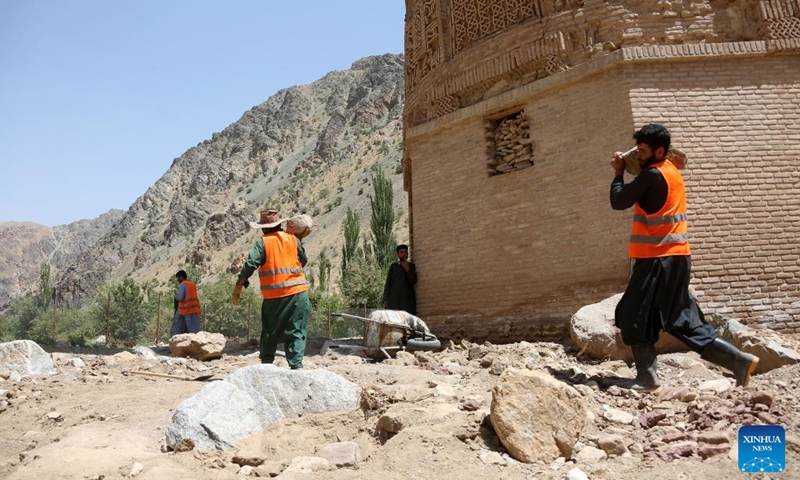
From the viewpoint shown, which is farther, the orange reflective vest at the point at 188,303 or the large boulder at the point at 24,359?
the orange reflective vest at the point at 188,303

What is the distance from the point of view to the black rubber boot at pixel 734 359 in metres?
3.75

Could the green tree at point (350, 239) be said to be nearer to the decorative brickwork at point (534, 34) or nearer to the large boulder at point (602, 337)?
the decorative brickwork at point (534, 34)

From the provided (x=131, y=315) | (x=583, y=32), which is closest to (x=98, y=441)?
(x=583, y=32)

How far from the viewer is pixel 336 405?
13.7ft

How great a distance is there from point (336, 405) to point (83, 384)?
346 centimetres

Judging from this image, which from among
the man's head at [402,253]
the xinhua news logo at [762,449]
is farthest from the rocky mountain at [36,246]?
the xinhua news logo at [762,449]

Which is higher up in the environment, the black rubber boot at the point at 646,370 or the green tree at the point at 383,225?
the green tree at the point at 383,225

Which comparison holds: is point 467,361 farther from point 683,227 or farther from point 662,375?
point 683,227

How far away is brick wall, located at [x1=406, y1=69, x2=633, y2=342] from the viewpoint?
7.61 meters

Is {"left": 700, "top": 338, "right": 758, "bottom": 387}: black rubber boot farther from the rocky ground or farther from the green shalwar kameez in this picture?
the green shalwar kameez

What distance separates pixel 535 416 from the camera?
10.4ft

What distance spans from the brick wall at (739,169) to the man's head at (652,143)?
3251mm

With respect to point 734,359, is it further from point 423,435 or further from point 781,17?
point 781,17

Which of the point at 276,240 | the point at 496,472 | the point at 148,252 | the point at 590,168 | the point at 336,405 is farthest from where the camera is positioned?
the point at 148,252
